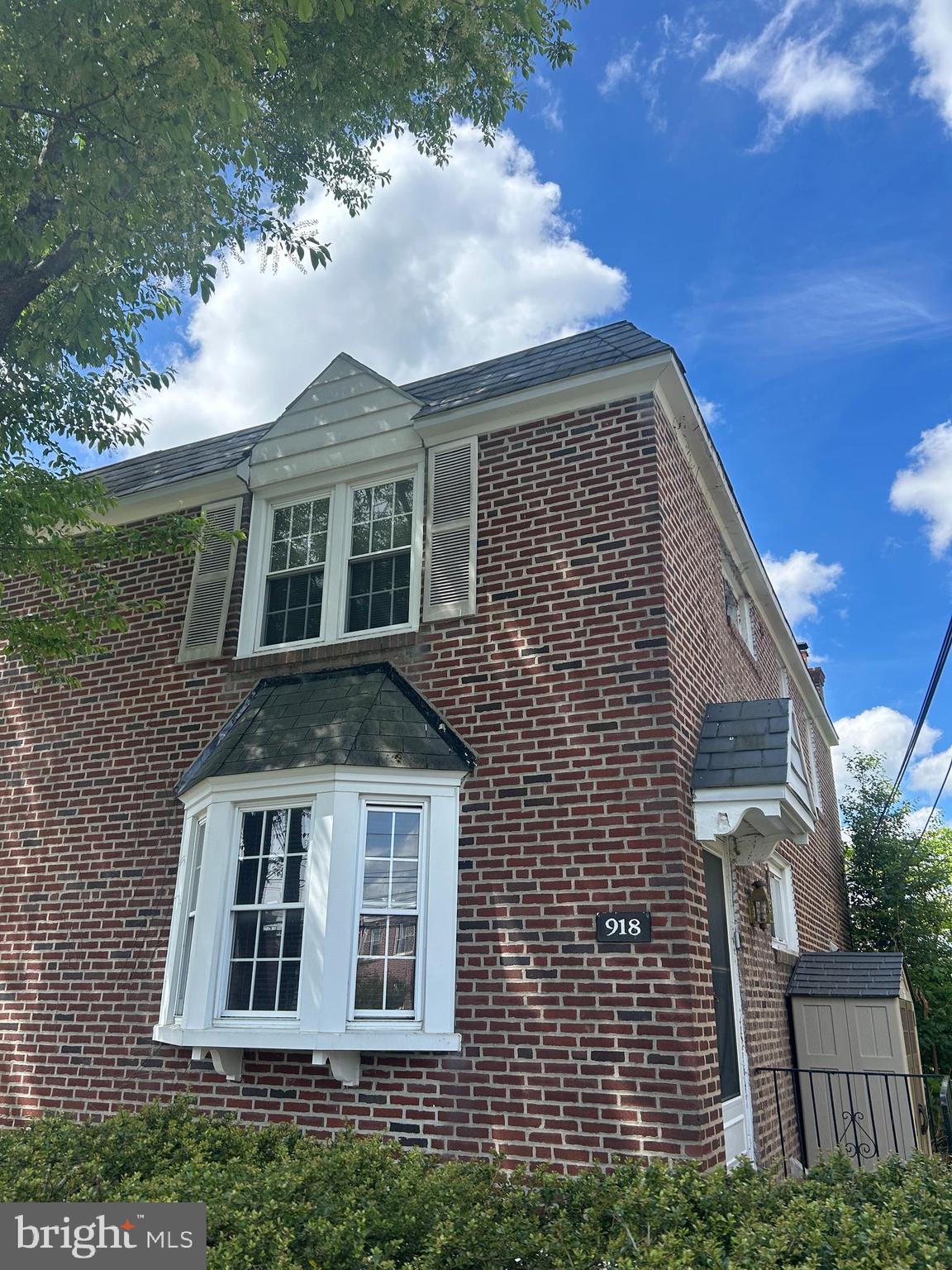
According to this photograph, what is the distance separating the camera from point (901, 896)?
56.1 feet

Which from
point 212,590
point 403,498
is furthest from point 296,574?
point 403,498

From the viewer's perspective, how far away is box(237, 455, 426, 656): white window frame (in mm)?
7773

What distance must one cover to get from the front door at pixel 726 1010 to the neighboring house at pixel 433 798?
0.04m

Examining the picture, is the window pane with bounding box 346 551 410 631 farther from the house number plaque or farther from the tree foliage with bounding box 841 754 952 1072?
the tree foliage with bounding box 841 754 952 1072

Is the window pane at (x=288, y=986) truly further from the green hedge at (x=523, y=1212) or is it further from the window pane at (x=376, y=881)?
the green hedge at (x=523, y=1212)

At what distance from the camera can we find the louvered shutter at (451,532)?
292 inches

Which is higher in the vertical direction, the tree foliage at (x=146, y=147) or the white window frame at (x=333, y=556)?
the tree foliage at (x=146, y=147)

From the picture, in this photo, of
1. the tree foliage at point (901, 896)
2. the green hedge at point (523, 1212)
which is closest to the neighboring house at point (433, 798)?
the green hedge at point (523, 1212)

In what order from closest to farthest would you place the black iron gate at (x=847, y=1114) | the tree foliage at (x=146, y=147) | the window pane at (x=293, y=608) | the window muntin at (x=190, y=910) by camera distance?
the tree foliage at (x=146, y=147)
the window muntin at (x=190, y=910)
the black iron gate at (x=847, y=1114)
the window pane at (x=293, y=608)

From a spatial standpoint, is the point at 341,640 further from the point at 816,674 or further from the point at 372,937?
the point at 816,674

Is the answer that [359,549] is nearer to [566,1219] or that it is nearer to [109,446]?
[109,446]

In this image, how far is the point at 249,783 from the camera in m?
6.93

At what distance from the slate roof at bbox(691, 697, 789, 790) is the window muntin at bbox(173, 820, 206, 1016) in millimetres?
3964

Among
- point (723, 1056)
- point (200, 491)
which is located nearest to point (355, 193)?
point (200, 491)
